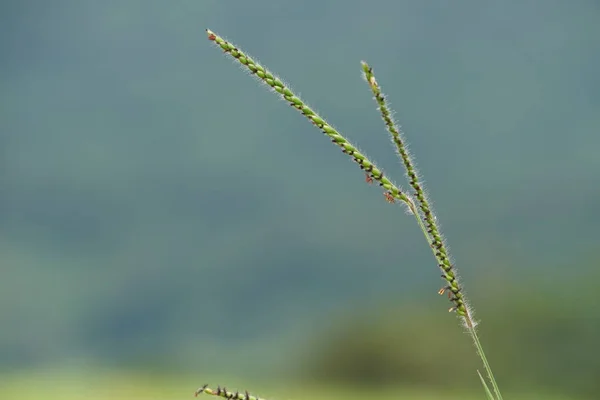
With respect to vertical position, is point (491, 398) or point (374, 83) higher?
point (374, 83)

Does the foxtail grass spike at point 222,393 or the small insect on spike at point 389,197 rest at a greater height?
the small insect on spike at point 389,197

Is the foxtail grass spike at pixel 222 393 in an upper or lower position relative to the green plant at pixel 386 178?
lower

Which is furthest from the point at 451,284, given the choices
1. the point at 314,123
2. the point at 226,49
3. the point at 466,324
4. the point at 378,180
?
the point at 226,49

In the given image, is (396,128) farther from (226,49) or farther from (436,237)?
(226,49)

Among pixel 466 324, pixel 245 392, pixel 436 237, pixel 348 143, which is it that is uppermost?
pixel 348 143

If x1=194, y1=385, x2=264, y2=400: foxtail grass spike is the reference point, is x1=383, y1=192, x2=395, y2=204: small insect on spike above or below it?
above

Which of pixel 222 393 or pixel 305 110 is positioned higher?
pixel 305 110

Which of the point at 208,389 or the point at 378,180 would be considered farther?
the point at 378,180

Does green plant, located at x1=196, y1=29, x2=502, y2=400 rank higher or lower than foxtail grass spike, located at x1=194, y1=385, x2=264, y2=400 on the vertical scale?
higher

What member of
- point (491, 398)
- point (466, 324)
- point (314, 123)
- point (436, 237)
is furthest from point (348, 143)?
point (491, 398)

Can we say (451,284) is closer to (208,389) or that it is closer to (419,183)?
(419,183)
